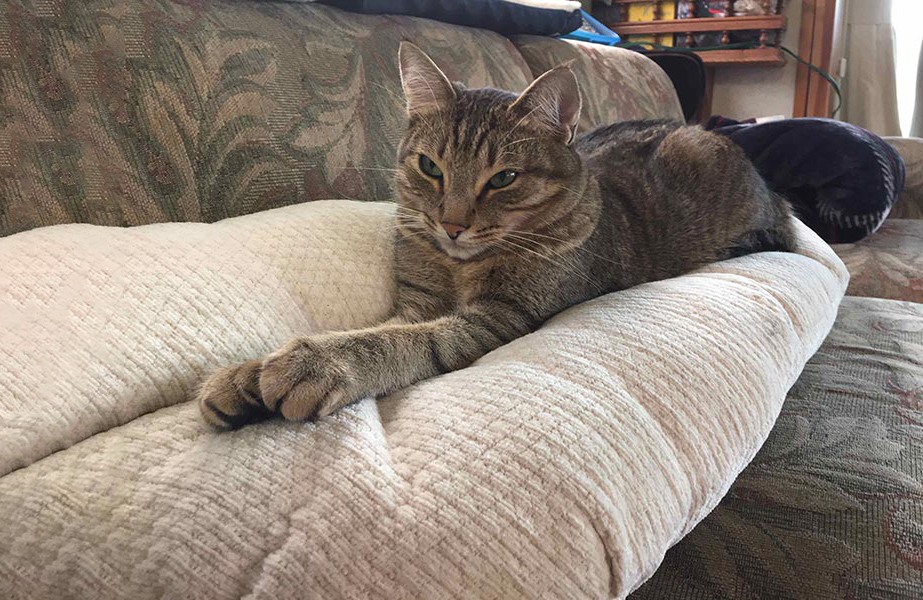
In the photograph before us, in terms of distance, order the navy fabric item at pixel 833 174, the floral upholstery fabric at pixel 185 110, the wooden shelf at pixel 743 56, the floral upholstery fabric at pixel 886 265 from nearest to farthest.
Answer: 1. the floral upholstery fabric at pixel 185 110
2. the floral upholstery fabric at pixel 886 265
3. the navy fabric item at pixel 833 174
4. the wooden shelf at pixel 743 56

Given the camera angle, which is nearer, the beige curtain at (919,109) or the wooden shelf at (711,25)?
the wooden shelf at (711,25)

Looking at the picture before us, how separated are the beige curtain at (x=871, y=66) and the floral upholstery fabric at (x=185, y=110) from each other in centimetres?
314

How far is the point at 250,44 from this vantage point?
1.19m

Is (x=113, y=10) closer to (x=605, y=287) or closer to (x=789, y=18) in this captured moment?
A: (x=605, y=287)

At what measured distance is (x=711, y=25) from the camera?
10.6ft

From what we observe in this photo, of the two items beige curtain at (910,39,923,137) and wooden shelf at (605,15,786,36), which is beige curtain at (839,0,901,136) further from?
wooden shelf at (605,15,786,36)

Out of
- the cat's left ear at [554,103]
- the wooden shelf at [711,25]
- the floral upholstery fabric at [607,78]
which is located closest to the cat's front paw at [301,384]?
the cat's left ear at [554,103]

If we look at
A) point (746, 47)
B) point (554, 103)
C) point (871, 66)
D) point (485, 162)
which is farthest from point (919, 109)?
point (485, 162)

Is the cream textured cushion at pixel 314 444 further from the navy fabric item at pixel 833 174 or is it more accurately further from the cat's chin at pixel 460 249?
the navy fabric item at pixel 833 174

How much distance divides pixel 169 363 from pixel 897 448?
0.89 metres

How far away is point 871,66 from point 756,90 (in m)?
0.56

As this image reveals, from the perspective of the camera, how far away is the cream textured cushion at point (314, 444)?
0.48 m

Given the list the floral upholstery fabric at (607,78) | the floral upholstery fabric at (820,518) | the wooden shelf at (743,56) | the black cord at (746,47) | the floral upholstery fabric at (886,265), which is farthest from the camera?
the wooden shelf at (743,56)

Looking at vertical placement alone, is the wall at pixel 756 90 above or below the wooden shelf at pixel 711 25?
below
